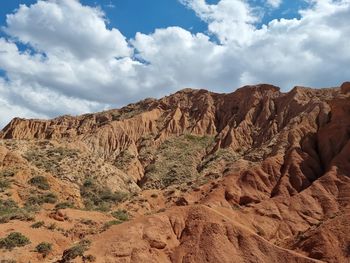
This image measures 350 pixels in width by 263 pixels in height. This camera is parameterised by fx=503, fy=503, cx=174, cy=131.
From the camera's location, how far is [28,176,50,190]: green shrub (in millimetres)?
48844

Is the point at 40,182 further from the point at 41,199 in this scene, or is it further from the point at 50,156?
the point at 50,156

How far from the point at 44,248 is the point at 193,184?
1431 inches

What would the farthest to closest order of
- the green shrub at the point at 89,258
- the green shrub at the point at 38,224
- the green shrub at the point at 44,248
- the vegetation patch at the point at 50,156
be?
the vegetation patch at the point at 50,156, the green shrub at the point at 38,224, the green shrub at the point at 44,248, the green shrub at the point at 89,258

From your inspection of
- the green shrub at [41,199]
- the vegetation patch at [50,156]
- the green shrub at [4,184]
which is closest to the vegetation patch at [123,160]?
the vegetation patch at [50,156]

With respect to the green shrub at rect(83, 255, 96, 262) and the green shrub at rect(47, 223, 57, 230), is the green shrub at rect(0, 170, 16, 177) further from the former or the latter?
the green shrub at rect(83, 255, 96, 262)

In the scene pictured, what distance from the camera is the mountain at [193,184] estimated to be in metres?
24.4

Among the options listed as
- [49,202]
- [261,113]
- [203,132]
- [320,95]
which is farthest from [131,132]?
[49,202]

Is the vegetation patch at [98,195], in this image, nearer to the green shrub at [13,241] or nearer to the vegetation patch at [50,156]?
the vegetation patch at [50,156]

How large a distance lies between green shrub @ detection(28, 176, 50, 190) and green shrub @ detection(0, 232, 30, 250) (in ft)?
70.9

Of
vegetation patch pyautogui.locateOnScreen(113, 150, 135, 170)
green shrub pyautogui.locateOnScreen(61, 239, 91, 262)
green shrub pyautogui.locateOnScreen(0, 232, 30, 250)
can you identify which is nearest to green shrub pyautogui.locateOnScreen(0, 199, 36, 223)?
green shrub pyautogui.locateOnScreen(0, 232, 30, 250)

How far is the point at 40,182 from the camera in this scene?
4931 centimetres

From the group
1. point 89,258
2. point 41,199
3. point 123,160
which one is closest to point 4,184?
point 41,199

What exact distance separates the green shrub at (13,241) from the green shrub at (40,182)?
21.6m

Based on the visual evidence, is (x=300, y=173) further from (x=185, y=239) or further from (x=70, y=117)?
(x=70, y=117)
